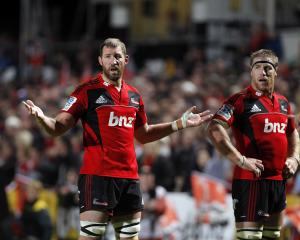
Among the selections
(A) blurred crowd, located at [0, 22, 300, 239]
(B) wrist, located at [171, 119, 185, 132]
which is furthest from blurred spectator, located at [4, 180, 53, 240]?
(B) wrist, located at [171, 119, 185, 132]

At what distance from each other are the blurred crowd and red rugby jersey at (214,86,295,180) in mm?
4650

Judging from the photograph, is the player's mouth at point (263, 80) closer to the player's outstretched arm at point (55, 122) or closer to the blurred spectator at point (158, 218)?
the player's outstretched arm at point (55, 122)

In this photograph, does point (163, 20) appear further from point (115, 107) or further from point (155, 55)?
point (115, 107)

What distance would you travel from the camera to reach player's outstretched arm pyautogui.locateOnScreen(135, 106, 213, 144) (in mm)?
10172

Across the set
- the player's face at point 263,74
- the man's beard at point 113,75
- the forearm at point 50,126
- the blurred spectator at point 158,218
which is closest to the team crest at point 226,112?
the player's face at point 263,74

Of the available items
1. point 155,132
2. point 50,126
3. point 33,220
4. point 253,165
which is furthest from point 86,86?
point 33,220

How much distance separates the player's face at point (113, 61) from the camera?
9.87 meters

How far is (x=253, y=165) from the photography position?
32.6 ft

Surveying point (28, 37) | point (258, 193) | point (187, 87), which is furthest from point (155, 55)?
point (258, 193)

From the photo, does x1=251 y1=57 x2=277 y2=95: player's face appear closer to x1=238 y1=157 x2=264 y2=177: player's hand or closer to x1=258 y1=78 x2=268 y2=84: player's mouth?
x1=258 y1=78 x2=268 y2=84: player's mouth

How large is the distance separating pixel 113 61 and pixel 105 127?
67 centimetres

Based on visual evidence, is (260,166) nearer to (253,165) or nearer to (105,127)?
(253,165)

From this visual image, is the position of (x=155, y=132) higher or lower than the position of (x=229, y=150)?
higher

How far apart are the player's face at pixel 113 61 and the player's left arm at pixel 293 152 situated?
202cm
